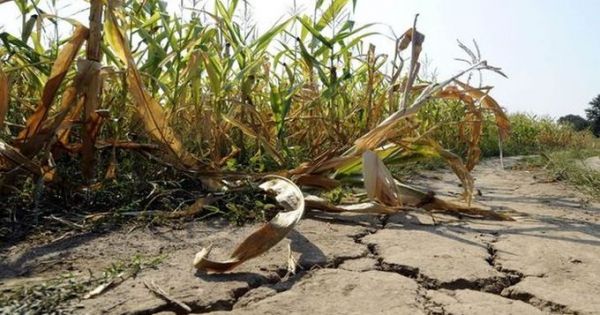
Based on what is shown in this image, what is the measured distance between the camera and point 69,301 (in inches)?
43.8

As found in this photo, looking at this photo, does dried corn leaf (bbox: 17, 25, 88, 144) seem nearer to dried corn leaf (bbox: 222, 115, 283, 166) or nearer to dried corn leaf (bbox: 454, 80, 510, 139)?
dried corn leaf (bbox: 222, 115, 283, 166)

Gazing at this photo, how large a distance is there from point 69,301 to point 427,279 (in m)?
0.71

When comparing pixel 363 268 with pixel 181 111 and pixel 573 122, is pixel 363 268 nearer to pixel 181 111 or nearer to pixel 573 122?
pixel 181 111

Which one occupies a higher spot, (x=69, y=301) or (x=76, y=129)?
(x=76, y=129)

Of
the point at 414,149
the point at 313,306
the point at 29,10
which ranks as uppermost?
the point at 29,10

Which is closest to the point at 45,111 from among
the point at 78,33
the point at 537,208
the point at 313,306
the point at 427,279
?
the point at 78,33

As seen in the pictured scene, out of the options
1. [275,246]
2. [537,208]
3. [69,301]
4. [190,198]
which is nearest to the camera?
[69,301]

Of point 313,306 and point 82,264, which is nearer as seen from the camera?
point 313,306

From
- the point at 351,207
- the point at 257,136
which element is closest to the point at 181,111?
the point at 257,136

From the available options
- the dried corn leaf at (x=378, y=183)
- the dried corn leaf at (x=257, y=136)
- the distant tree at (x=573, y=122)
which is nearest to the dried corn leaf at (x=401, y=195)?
the dried corn leaf at (x=378, y=183)

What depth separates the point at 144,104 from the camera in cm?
180

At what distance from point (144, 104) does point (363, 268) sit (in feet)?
2.67

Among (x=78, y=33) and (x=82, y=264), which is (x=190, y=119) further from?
(x=82, y=264)

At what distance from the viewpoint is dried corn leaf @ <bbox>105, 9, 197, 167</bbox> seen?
1.73m
